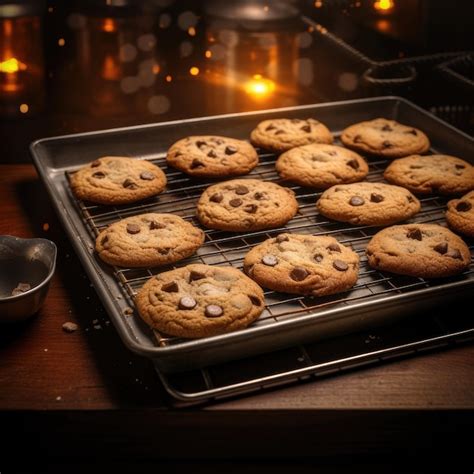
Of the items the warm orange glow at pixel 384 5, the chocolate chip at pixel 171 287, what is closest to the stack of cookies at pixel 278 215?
the chocolate chip at pixel 171 287

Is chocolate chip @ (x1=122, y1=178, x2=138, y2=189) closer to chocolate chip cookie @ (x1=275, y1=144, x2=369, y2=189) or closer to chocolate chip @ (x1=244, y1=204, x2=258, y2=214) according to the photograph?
chocolate chip @ (x1=244, y1=204, x2=258, y2=214)

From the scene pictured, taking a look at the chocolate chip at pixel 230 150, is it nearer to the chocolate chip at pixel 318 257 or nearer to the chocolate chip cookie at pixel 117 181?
the chocolate chip cookie at pixel 117 181

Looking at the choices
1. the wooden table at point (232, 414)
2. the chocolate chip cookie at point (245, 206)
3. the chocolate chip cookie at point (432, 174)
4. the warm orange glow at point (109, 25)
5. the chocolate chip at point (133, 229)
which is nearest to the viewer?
the wooden table at point (232, 414)

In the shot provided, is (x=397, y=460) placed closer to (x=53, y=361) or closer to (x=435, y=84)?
(x=53, y=361)

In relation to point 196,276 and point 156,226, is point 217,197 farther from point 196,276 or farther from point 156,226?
point 196,276

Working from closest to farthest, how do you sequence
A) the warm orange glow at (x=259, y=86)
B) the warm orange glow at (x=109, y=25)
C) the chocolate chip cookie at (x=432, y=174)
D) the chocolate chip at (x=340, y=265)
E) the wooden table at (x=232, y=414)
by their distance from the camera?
the wooden table at (x=232, y=414), the chocolate chip at (x=340, y=265), the chocolate chip cookie at (x=432, y=174), the warm orange glow at (x=109, y=25), the warm orange glow at (x=259, y=86)

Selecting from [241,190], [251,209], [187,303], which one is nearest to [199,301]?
[187,303]

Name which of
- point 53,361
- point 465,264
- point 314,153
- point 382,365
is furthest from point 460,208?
point 53,361
